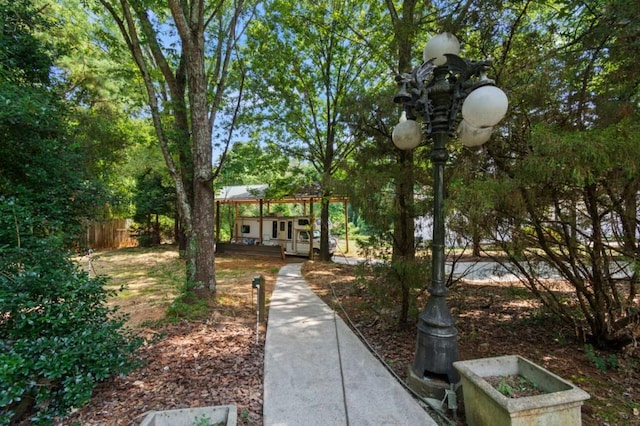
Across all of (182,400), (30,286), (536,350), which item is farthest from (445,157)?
(30,286)

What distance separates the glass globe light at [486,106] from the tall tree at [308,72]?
613cm

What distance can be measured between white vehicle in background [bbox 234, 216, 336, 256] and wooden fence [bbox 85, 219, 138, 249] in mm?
6620

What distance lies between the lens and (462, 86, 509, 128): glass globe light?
2076mm

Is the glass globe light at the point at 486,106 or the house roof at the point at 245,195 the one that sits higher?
the house roof at the point at 245,195

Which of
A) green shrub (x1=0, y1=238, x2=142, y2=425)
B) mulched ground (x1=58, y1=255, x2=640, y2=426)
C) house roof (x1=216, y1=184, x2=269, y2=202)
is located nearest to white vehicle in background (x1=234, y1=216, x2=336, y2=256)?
house roof (x1=216, y1=184, x2=269, y2=202)

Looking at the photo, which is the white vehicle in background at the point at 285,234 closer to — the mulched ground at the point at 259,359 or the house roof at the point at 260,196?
the house roof at the point at 260,196

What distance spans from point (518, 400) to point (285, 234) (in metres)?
12.0

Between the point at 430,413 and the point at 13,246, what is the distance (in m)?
3.78

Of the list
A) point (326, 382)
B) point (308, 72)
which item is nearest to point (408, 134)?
point (326, 382)

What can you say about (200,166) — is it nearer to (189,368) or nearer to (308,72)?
(189,368)

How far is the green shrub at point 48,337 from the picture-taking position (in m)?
1.99

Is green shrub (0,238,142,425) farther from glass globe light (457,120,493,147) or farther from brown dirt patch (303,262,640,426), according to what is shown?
Answer: glass globe light (457,120,493,147)

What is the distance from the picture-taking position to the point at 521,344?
3533 mm

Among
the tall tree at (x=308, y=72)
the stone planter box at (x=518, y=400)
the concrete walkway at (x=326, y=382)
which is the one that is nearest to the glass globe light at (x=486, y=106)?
the stone planter box at (x=518, y=400)
